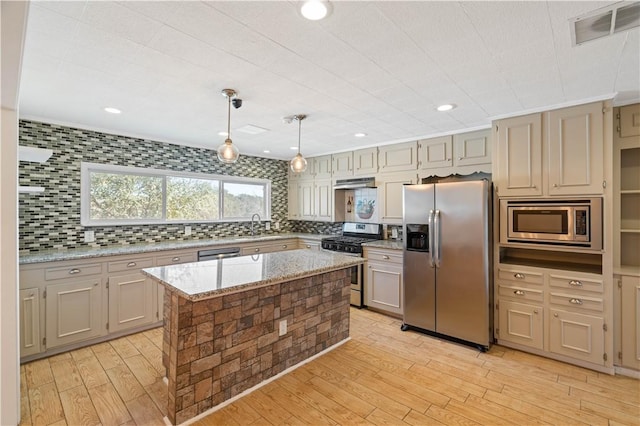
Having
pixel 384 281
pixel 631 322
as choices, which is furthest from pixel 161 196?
pixel 631 322

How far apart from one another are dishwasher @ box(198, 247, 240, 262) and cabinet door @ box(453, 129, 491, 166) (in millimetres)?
3244

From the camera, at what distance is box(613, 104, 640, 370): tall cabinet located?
256 centimetres

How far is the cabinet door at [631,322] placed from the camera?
8.33 ft

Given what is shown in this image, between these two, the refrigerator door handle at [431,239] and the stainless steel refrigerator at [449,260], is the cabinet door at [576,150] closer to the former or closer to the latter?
the stainless steel refrigerator at [449,260]

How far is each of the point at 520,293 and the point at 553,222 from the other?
2.55 ft

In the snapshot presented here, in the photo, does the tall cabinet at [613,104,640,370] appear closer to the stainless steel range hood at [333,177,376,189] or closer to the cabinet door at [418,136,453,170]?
the cabinet door at [418,136,453,170]

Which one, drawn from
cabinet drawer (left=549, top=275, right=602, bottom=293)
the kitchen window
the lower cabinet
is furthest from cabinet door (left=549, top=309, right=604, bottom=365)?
the kitchen window

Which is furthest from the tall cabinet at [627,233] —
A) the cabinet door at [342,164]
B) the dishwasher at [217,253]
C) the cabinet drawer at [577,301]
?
the dishwasher at [217,253]

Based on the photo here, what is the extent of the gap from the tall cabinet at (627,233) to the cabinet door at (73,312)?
197 inches

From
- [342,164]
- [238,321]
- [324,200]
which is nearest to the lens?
[238,321]

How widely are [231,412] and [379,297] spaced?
2481mm

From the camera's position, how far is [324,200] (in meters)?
5.27

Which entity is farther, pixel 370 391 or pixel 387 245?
pixel 387 245

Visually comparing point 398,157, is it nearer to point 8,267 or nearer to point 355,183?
point 355,183
